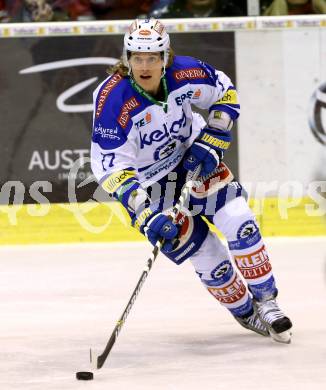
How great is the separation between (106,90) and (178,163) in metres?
0.50

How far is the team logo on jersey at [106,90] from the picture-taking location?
475 centimetres

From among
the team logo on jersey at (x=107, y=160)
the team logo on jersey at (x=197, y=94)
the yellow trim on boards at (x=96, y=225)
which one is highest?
the team logo on jersey at (x=197, y=94)

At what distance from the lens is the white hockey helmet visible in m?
4.70

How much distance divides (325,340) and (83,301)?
152cm

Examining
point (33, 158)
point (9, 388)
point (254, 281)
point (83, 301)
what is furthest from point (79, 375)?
point (33, 158)

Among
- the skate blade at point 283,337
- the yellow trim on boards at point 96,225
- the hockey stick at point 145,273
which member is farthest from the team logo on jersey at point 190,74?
the yellow trim on boards at point 96,225

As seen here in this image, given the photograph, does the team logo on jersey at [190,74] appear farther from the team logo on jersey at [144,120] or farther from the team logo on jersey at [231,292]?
the team logo on jersey at [231,292]

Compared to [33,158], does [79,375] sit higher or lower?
higher

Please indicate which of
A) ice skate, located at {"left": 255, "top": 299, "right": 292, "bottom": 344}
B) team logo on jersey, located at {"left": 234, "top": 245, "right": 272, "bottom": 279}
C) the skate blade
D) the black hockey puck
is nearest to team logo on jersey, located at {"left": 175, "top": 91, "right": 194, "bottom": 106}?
team logo on jersey, located at {"left": 234, "top": 245, "right": 272, "bottom": 279}

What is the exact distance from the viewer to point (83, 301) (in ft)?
19.5

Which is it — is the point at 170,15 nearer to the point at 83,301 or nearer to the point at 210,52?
the point at 210,52

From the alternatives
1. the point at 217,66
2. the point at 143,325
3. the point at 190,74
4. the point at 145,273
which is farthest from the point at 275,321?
the point at 217,66

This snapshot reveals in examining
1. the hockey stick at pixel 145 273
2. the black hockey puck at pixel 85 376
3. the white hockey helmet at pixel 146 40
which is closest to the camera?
the black hockey puck at pixel 85 376

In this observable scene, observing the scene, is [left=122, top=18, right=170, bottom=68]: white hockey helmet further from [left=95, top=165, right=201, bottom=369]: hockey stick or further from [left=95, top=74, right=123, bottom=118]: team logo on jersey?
[left=95, top=165, right=201, bottom=369]: hockey stick
